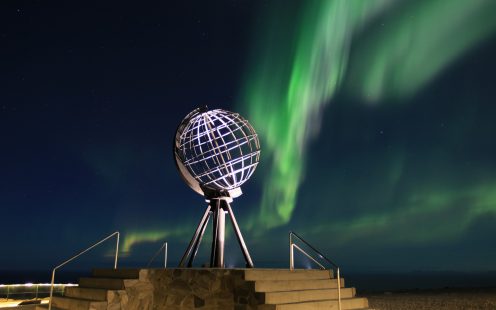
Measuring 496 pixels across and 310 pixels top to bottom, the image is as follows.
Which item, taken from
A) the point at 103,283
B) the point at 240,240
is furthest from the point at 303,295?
the point at 103,283

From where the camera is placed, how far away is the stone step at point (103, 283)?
1060 centimetres

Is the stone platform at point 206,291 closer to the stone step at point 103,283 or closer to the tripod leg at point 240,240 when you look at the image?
the stone step at point 103,283

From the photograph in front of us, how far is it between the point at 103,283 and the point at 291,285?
15.7ft

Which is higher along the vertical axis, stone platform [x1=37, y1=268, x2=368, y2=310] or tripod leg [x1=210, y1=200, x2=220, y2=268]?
tripod leg [x1=210, y1=200, x2=220, y2=268]

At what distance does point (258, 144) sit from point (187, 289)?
5542mm

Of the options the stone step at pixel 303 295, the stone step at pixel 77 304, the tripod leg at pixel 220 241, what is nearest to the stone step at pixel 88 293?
the stone step at pixel 77 304

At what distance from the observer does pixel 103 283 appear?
11156 mm

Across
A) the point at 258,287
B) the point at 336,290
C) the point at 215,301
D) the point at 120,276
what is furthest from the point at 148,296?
the point at 336,290

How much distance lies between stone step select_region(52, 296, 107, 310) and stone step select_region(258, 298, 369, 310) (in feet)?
12.0

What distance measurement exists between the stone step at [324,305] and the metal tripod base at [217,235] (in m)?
3.08

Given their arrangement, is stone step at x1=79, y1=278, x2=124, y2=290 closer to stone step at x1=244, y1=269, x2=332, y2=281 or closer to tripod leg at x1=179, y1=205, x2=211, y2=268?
tripod leg at x1=179, y1=205, x2=211, y2=268

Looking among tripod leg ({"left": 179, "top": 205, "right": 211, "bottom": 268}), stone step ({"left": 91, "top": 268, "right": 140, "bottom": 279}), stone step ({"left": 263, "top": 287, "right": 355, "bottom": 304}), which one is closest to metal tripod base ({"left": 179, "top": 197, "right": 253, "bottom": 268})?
tripod leg ({"left": 179, "top": 205, "right": 211, "bottom": 268})

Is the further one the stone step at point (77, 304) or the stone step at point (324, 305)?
the stone step at point (77, 304)

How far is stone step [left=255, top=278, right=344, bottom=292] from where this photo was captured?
9779 millimetres
